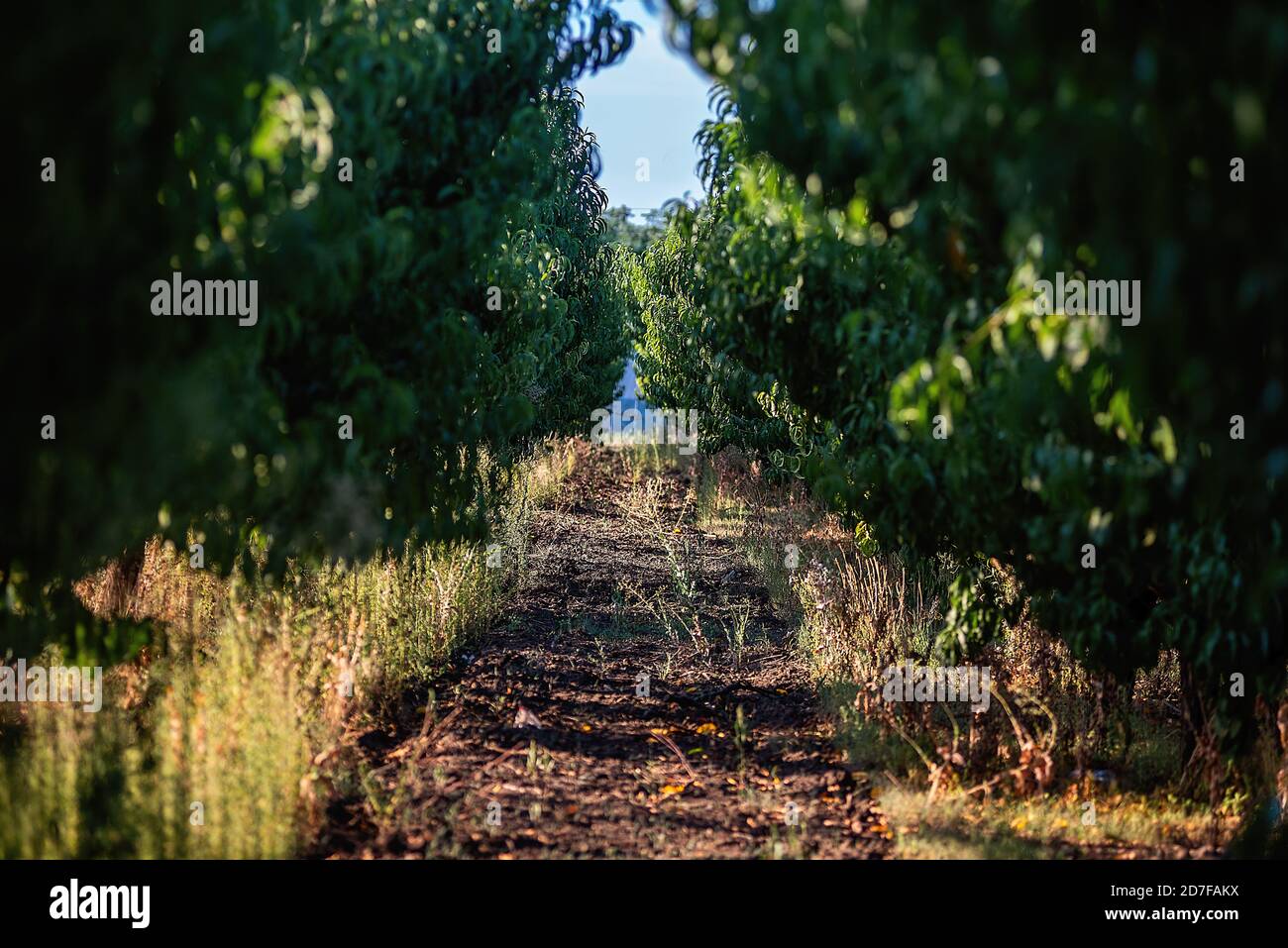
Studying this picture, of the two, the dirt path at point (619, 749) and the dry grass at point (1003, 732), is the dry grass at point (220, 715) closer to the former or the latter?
the dirt path at point (619, 749)

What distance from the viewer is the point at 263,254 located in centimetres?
327

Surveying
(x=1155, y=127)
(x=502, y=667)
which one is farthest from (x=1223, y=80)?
(x=502, y=667)

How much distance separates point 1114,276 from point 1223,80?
43 cm

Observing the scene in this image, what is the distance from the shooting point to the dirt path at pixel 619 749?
4.84 m

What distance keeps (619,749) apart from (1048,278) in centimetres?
429

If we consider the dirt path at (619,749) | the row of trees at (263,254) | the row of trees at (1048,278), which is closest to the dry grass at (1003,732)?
the dirt path at (619,749)

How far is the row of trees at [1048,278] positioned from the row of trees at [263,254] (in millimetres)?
1215

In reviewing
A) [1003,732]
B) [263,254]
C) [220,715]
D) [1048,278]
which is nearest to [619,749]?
[1003,732]

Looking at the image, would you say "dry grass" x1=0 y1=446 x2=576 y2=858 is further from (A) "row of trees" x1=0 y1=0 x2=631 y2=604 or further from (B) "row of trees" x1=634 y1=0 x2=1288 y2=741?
(B) "row of trees" x1=634 y1=0 x2=1288 y2=741

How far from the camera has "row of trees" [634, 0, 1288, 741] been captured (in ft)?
6.83

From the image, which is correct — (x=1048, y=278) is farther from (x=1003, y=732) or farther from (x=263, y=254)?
(x=1003, y=732)

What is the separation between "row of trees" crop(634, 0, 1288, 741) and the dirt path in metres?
1.34
